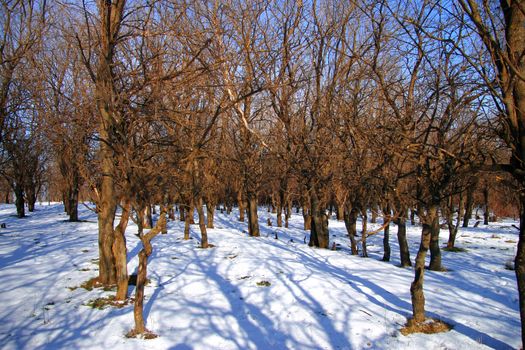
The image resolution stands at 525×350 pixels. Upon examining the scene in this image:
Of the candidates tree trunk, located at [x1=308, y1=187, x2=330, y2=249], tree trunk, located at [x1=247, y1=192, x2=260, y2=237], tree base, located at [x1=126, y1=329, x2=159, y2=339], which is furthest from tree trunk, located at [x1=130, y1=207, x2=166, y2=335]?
tree trunk, located at [x1=247, y1=192, x2=260, y2=237]

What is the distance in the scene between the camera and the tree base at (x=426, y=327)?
545 centimetres

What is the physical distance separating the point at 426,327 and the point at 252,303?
2944mm

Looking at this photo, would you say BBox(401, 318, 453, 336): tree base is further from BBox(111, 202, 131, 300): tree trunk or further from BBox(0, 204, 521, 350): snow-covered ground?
BBox(111, 202, 131, 300): tree trunk

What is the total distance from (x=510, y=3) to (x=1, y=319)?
27.0 feet

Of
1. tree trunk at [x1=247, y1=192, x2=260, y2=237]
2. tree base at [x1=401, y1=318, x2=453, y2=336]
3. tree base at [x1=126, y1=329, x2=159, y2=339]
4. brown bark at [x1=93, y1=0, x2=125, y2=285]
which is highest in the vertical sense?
brown bark at [x1=93, y1=0, x2=125, y2=285]

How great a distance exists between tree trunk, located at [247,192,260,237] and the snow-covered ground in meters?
5.06

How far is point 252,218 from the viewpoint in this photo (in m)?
16.6

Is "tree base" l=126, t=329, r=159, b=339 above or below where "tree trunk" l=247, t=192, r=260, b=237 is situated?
below

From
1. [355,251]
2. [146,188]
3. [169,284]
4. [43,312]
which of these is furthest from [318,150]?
[43,312]

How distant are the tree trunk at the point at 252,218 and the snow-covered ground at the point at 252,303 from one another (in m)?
5.06

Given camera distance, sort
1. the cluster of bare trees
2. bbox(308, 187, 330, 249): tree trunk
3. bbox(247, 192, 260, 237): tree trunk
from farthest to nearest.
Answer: bbox(247, 192, 260, 237): tree trunk
bbox(308, 187, 330, 249): tree trunk
the cluster of bare trees

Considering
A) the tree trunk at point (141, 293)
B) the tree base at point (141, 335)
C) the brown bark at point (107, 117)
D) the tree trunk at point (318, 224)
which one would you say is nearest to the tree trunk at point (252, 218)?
the tree trunk at point (318, 224)

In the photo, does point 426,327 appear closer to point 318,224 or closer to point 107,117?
point 107,117

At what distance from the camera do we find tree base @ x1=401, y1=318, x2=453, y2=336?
5449mm
